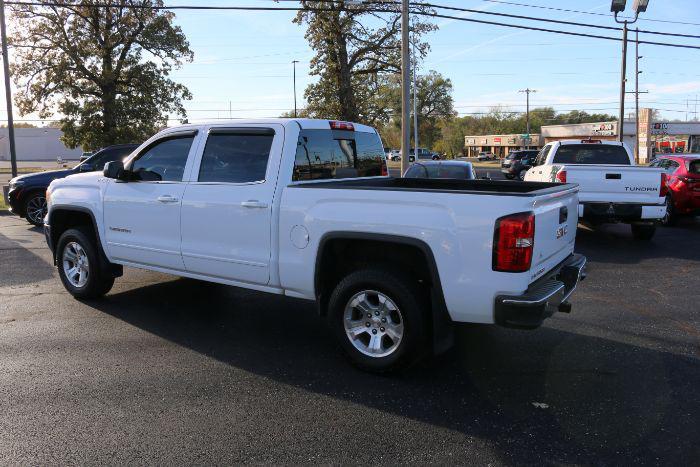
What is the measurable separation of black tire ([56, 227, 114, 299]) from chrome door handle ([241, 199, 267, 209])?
8.03 feet

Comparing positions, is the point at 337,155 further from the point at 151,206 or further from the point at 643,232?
the point at 643,232

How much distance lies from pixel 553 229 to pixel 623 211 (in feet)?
20.6

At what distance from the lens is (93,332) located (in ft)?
17.5

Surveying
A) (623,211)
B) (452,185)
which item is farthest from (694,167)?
(452,185)

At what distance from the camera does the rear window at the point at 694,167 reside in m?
12.6

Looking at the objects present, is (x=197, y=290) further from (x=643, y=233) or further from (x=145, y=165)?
(x=643, y=233)

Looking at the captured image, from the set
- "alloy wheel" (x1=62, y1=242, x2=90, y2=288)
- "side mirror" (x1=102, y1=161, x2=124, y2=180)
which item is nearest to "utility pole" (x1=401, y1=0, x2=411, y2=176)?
"alloy wheel" (x1=62, y1=242, x2=90, y2=288)

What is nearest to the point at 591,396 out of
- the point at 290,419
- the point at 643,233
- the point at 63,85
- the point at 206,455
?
the point at 290,419

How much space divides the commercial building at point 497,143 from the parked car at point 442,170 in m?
78.7

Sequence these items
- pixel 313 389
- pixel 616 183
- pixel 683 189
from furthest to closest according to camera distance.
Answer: pixel 683 189 → pixel 616 183 → pixel 313 389

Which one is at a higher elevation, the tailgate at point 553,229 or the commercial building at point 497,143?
the commercial building at point 497,143

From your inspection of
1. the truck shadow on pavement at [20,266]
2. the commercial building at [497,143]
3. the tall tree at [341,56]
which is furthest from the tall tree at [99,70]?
the commercial building at [497,143]

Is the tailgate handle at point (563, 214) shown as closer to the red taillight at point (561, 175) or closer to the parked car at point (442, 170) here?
the red taillight at point (561, 175)

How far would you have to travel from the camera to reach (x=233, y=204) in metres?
4.82
